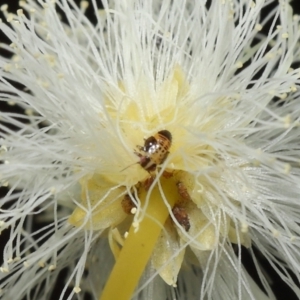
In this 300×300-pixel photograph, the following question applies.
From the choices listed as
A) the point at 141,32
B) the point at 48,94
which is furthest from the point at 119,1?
the point at 48,94

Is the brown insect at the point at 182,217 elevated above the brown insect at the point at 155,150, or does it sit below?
below

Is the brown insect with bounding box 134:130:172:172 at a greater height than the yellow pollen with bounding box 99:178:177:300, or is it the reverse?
the brown insect with bounding box 134:130:172:172

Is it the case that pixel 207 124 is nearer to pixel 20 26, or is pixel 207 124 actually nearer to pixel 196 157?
pixel 196 157

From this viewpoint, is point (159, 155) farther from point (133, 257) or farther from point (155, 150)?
point (133, 257)

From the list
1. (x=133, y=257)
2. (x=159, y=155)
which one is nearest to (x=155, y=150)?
(x=159, y=155)

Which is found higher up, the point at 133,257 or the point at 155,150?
the point at 155,150

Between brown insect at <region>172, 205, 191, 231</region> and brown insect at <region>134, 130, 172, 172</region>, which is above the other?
brown insect at <region>134, 130, 172, 172</region>
